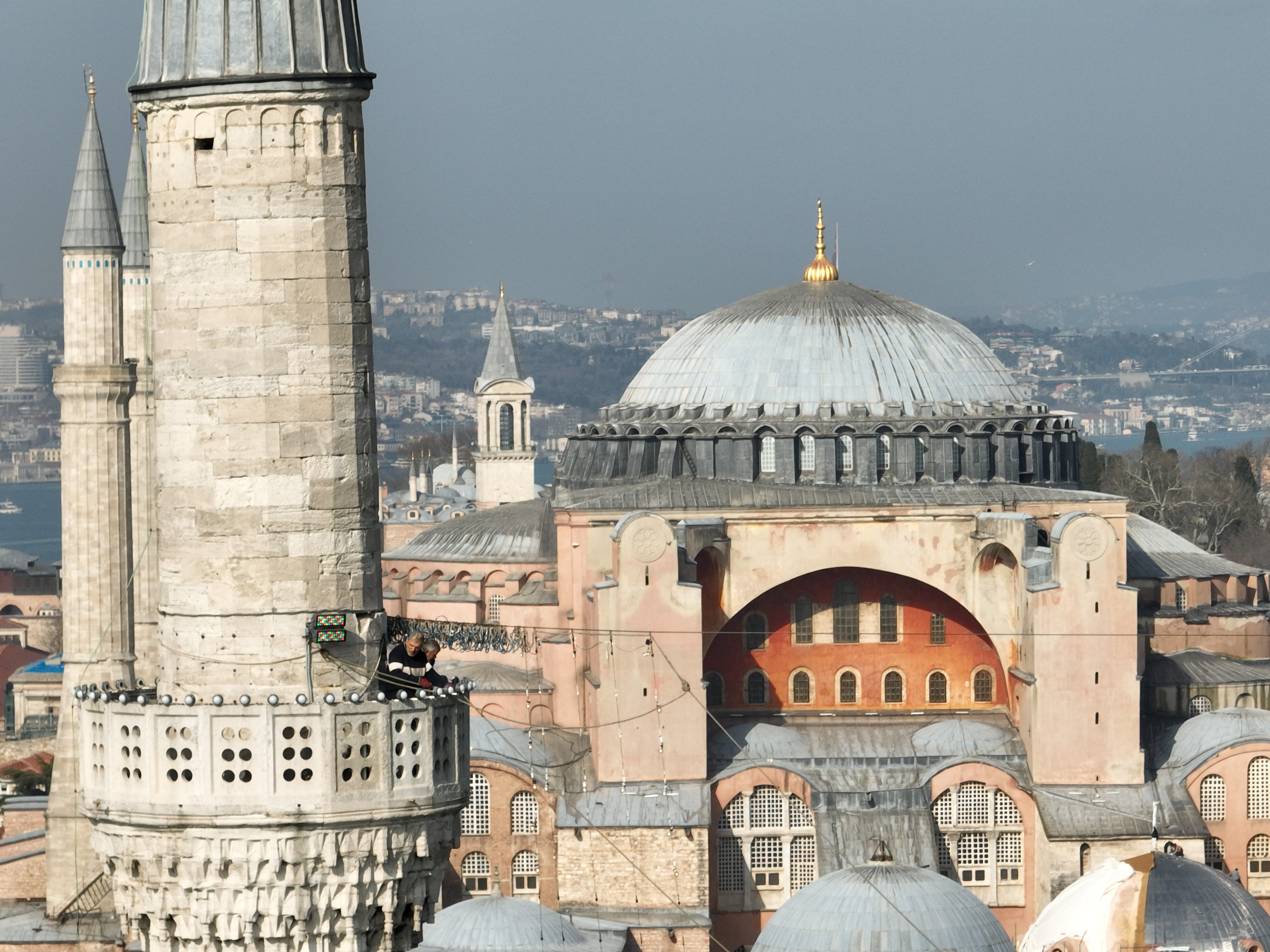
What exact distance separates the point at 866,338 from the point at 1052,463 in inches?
139

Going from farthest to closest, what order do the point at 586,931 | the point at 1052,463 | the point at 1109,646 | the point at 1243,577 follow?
the point at 1243,577 < the point at 1052,463 < the point at 1109,646 < the point at 586,931

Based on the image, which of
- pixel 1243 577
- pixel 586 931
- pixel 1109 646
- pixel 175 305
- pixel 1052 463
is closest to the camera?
pixel 175 305

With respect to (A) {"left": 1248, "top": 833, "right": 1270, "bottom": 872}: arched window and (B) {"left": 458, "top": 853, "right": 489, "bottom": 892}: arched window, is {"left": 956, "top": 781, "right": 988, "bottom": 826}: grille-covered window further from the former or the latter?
(B) {"left": 458, "top": 853, "right": 489, "bottom": 892}: arched window

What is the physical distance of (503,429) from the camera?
9169 centimetres

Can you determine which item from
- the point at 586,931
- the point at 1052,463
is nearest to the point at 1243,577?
the point at 1052,463

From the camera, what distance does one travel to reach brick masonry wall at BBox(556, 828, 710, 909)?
41.1m

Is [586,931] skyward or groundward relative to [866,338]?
groundward

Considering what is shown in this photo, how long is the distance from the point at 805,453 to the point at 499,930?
12.0 metres

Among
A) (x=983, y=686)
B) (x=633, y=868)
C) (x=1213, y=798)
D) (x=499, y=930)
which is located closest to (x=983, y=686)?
(x=983, y=686)

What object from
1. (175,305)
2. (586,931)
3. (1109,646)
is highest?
(175,305)

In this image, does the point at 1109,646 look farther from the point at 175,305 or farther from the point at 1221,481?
the point at 1221,481

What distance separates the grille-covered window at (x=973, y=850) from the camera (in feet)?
140

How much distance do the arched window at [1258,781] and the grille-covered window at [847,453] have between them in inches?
299

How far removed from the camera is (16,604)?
3824 inches
